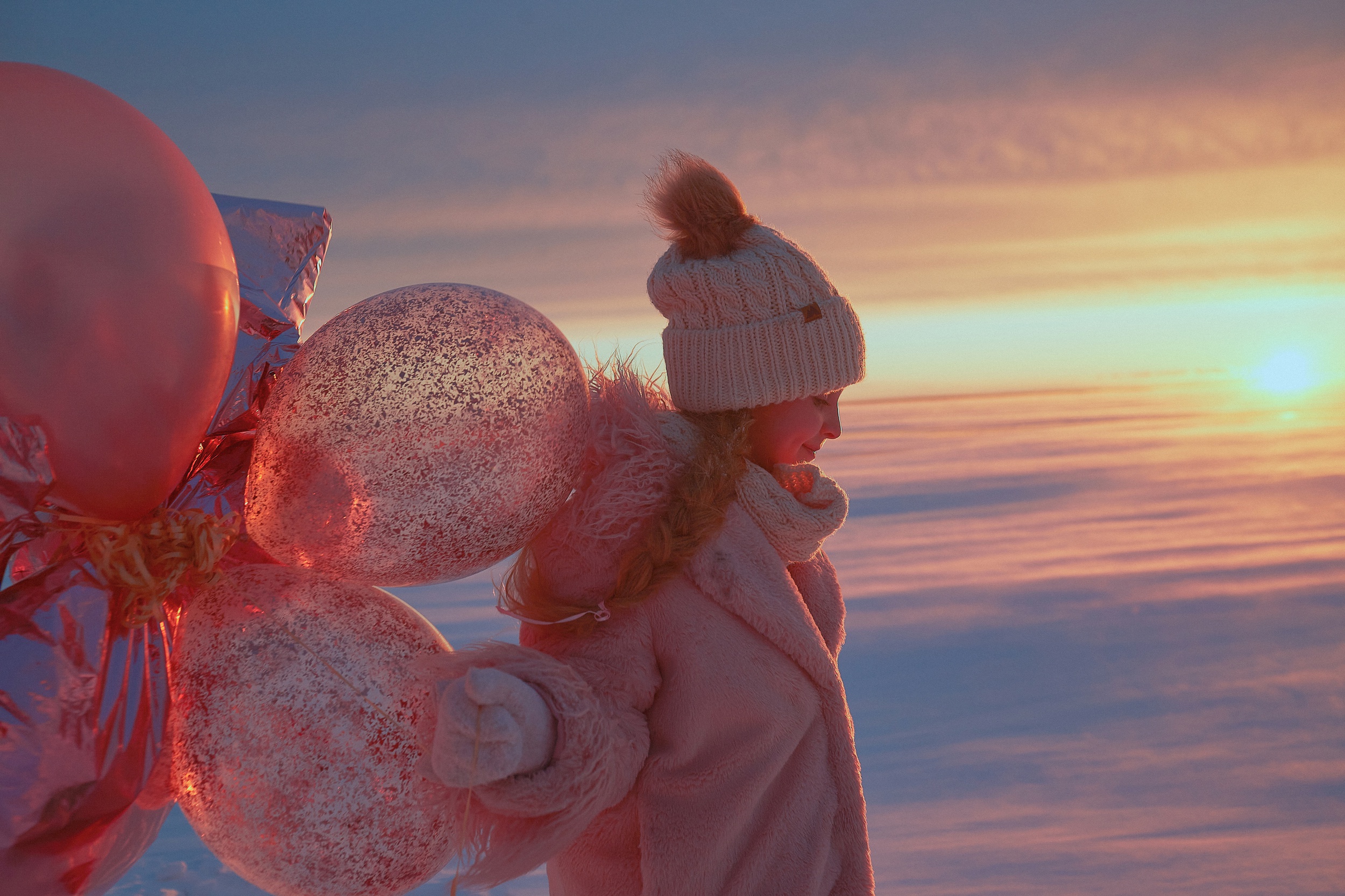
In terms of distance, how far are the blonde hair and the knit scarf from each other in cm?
4

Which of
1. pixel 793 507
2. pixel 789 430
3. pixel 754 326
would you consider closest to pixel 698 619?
pixel 793 507

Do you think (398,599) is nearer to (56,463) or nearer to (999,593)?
(56,463)

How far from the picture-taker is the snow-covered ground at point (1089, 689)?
2.78 metres

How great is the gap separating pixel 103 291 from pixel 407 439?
0.36 meters

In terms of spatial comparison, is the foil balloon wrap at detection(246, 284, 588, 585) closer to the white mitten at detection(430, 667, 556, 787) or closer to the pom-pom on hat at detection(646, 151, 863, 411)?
the white mitten at detection(430, 667, 556, 787)

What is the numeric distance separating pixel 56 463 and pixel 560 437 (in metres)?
0.58

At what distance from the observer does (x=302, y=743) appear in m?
1.19


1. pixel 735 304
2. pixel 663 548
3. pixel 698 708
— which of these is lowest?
pixel 698 708

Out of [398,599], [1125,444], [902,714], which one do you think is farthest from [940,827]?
[1125,444]

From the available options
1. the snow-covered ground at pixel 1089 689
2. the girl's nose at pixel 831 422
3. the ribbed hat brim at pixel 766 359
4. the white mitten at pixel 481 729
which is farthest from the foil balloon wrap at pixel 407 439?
the snow-covered ground at pixel 1089 689

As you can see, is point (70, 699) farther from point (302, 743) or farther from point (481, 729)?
point (481, 729)

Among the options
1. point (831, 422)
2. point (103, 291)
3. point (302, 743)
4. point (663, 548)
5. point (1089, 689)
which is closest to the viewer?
point (103, 291)

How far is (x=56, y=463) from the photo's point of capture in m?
1.09

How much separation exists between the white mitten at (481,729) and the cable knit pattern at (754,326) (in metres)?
0.63
